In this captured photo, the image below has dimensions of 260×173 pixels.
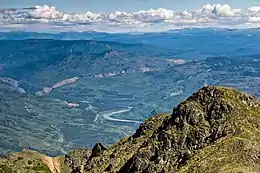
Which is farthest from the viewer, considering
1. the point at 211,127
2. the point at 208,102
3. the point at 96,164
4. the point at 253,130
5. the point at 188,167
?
the point at 96,164

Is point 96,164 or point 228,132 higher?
point 228,132

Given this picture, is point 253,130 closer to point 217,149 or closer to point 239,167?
point 217,149

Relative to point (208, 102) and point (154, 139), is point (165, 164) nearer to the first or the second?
point (154, 139)

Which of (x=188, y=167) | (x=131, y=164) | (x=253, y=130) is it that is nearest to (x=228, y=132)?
(x=253, y=130)

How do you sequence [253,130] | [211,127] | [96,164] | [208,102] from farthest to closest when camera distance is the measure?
[96,164] < [208,102] < [211,127] < [253,130]

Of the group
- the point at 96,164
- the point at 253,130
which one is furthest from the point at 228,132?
the point at 96,164

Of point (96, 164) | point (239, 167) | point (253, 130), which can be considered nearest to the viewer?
point (239, 167)

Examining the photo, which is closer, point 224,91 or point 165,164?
point 165,164

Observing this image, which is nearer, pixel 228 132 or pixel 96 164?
pixel 228 132

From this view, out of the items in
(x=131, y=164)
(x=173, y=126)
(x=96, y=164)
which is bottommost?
(x=96, y=164)
